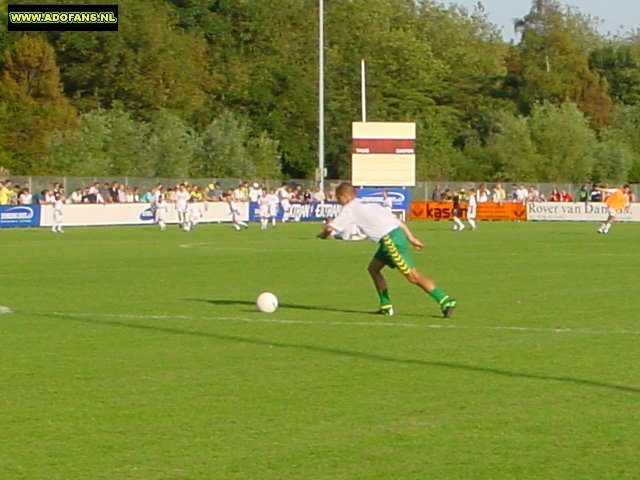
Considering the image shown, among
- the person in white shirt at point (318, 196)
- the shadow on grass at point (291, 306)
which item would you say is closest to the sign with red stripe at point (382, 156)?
the person in white shirt at point (318, 196)

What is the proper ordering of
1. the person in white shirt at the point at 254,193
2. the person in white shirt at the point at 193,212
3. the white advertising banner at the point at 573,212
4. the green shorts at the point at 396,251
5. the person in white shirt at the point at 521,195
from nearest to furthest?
Answer: the green shorts at the point at 396,251
the person in white shirt at the point at 193,212
the person in white shirt at the point at 254,193
the white advertising banner at the point at 573,212
the person in white shirt at the point at 521,195

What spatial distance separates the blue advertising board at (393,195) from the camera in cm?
6419

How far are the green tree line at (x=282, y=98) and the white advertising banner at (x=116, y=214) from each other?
13.7 m

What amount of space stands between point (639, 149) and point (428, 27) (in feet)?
93.6

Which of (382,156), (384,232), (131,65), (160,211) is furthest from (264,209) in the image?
(384,232)

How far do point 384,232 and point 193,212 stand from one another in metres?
39.5

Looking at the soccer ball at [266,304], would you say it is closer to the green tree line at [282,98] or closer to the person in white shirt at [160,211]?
the person in white shirt at [160,211]

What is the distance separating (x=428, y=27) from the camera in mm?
131625

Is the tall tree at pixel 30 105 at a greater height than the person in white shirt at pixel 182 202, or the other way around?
the tall tree at pixel 30 105

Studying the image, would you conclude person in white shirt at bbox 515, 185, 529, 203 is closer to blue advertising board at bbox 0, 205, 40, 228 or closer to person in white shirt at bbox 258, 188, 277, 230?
person in white shirt at bbox 258, 188, 277, 230

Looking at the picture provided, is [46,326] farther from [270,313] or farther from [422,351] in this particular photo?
[422,351]

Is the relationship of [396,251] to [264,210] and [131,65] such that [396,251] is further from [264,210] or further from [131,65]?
[131,65]

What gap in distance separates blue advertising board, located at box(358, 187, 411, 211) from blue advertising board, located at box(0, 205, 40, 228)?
14692 millimetres

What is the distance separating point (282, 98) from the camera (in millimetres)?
100562
